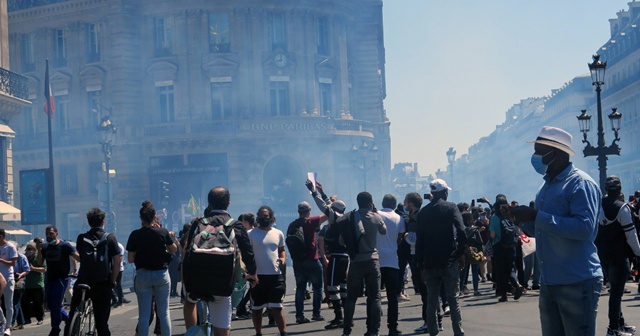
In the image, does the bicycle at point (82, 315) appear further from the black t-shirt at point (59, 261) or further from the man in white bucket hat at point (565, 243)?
the man in white bucket hat at point (565, 243)

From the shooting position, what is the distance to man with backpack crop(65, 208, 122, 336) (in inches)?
418

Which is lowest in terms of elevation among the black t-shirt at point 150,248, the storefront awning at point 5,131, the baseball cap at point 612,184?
the black t-shirt at point 150,248

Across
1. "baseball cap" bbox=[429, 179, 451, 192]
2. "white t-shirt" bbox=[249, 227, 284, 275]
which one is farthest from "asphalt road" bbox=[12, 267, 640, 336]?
"baseball cap" bbox=[429, 179, 451, 192]

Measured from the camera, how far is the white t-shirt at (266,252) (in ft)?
40.3

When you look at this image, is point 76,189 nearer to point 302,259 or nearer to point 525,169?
point 302,259

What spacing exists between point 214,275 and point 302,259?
6.80 meters

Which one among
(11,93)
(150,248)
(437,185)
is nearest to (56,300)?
(150,248)

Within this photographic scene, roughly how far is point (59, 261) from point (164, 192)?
3945 centimetres

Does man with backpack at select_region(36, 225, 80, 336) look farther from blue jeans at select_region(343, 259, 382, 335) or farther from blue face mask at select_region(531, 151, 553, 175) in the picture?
blue face mask at select_region(531, 151, 553, 175)

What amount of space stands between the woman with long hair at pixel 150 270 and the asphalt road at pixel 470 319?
3233 mm

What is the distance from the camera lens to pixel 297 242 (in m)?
15.2

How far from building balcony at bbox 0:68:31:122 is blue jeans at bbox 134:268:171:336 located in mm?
20157

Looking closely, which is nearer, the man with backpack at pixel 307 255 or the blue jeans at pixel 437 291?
the blue jeans at pixel 437 291

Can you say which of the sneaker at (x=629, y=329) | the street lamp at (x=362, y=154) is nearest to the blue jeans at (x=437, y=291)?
the sneaker at (x=629, y=329)
